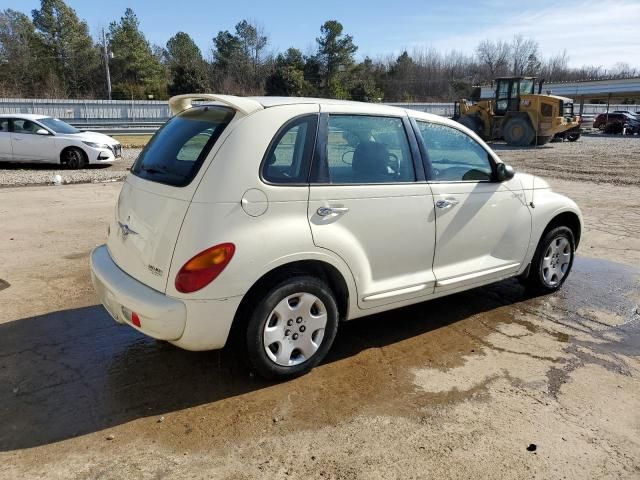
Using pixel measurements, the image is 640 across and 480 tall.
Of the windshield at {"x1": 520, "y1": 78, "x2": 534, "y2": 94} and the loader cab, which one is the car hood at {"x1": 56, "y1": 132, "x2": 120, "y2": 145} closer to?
the loader cab

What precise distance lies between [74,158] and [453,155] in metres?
12.8

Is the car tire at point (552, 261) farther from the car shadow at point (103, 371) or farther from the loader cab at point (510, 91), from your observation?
the loader cab at point (510, 91)

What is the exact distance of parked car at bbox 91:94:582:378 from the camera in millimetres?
3076

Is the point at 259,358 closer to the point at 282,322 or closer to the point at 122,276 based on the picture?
the point at 282,322

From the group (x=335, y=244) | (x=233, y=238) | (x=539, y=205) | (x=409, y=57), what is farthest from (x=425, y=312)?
(x=409, y=57)

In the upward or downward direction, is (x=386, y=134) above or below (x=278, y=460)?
above

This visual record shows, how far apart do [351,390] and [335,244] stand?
0.98 metres

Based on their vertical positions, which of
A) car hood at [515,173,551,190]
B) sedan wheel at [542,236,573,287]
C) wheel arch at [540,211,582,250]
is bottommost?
sedan wheel at [542,236,573,287]

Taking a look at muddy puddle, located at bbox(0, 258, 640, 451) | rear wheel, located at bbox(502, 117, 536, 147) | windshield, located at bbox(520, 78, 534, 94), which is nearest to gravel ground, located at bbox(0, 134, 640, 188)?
rear wheel, located at bbox(502, 117, 536, 147)

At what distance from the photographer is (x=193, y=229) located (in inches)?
119

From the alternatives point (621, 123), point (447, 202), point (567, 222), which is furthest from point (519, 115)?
point (447, 202)

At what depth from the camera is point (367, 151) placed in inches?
151

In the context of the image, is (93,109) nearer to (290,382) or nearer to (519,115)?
(519,115)

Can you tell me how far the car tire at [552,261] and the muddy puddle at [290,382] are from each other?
0.79ft
